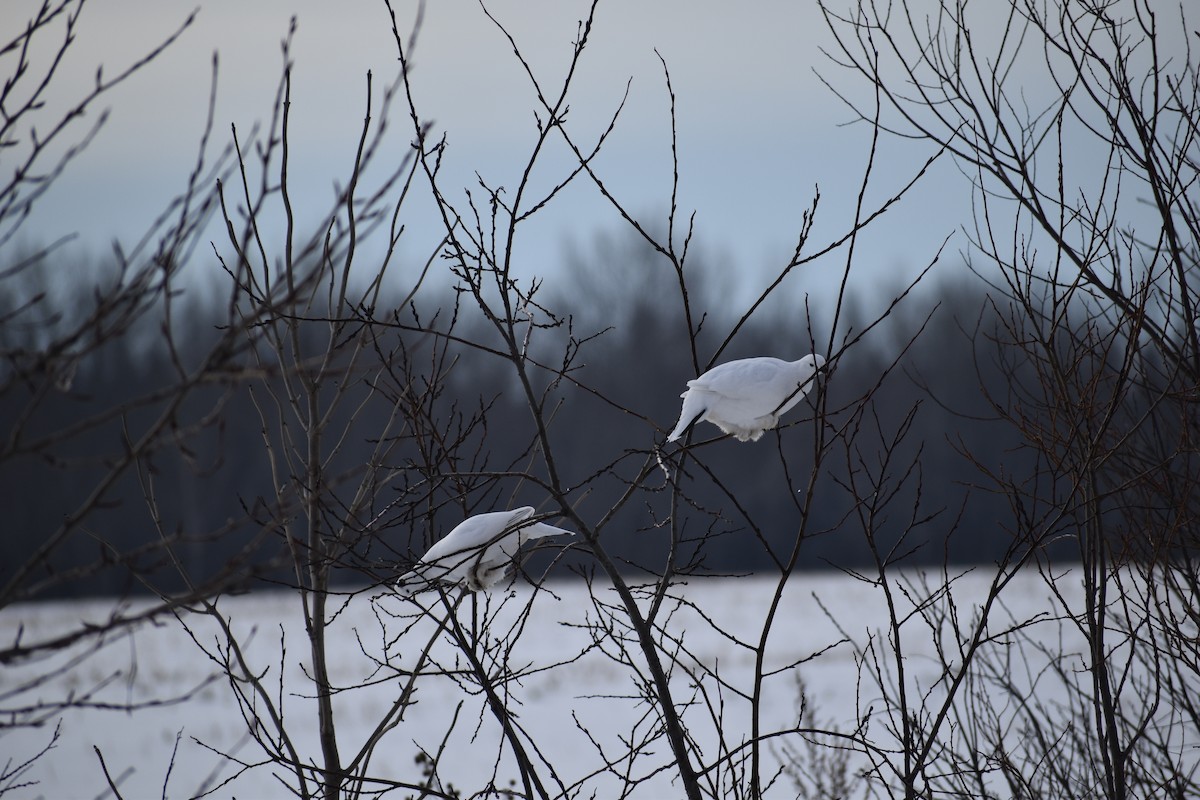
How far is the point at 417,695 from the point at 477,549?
11139 mm

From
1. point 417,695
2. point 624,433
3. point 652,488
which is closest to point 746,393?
point 652,488

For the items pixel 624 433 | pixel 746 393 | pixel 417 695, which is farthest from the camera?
pixel 624 433

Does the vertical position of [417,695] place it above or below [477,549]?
below

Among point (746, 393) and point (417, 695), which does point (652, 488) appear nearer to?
point (746, 393)

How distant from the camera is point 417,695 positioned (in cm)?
1272

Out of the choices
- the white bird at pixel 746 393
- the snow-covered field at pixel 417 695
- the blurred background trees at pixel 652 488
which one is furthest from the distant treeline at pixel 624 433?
the white bird at pixel 746 393

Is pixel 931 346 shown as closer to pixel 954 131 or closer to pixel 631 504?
pixel 631 504

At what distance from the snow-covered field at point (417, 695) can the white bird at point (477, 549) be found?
2423mm

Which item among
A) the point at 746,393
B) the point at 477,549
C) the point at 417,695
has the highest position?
the point at 746,393

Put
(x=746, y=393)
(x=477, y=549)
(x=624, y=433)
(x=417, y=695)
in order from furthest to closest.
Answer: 1. (x=624, y=433)
2. (x=417, y=695)
3. (x=746, y=393)
4. (x=477, y=549)

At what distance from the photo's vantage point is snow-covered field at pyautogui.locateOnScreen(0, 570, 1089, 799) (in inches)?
332

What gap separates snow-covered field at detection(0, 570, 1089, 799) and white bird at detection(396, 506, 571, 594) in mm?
2423

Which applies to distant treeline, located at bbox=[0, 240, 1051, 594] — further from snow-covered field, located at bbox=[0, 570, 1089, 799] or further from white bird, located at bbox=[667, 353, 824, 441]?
white bird, located at bbox=[667, 353, 824, 441]

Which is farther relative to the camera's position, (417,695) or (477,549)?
(417,695)
